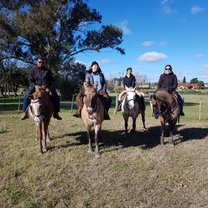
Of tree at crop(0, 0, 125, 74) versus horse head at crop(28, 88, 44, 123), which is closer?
horse head at crop(28, 88, 44, 123)

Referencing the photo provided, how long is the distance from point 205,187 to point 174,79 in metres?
4.86

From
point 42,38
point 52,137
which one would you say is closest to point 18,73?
point 42,38

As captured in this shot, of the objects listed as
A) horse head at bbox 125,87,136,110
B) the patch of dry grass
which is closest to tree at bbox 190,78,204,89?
horse head at bbox 125,87,136,110

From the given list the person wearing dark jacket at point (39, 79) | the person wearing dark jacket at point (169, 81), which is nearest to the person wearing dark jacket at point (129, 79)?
the person wearing dark jacket at point (169, 81)

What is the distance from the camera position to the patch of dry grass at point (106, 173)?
530 centimetres

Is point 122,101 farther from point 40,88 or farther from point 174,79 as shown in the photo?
point 40,88

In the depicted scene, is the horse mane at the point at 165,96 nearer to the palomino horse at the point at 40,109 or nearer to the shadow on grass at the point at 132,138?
the shadow on grass at the point at 132,138

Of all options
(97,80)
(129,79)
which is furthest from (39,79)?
(129,79)

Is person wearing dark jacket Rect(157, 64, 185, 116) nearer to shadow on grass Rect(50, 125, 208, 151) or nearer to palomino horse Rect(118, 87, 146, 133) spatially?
palomino horse Rect(118, 87, 146, 133)

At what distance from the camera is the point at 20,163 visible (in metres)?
7.14

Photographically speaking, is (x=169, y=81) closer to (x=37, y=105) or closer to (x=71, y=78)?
(x=37, y=105)

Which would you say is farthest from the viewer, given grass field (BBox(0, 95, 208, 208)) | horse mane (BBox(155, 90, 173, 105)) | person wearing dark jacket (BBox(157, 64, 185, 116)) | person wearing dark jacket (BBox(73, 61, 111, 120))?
person wearing dark jacket (BBox(157, 64, 185, 116))

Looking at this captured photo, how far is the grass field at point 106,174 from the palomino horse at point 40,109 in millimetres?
532

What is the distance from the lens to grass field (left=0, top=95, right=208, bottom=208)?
530cm
